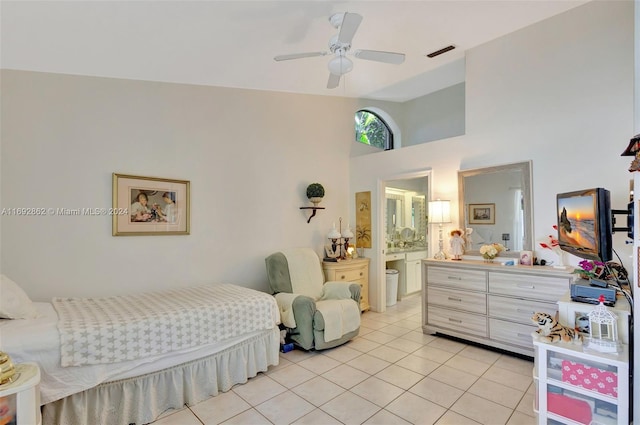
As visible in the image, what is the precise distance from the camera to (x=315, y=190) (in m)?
4.25

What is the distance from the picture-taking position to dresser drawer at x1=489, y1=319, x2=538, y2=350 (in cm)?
296

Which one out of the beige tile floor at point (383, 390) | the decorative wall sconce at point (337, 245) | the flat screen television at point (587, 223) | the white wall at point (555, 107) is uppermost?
the white wall at point (555, 107)

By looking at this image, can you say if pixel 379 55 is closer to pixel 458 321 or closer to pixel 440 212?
pixel 440 212

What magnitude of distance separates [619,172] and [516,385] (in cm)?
208

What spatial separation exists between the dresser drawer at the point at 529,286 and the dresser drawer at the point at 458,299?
184 mm

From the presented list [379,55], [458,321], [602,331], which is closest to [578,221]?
[602,331]

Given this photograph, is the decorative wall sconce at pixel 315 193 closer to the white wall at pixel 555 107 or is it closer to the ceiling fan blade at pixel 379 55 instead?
the white wall at pixel 555 107

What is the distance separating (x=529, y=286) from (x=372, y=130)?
342 centimetres

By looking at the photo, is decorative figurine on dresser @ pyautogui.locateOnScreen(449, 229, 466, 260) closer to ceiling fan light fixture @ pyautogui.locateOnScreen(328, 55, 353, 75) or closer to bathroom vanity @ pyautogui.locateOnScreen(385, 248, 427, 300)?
bathroom vanity @ pyautogui.locateOnScreen(385, 248, 427, 300)

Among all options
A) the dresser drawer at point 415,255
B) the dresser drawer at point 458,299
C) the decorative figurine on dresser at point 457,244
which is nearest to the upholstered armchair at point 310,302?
the dresser drawer at point 458,299

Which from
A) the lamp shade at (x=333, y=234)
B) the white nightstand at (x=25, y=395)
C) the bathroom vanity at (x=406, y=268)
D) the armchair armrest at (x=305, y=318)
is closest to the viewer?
the white nightstand at (x=25, y=395)

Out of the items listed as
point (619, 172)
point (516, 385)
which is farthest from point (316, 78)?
point (516, 385)

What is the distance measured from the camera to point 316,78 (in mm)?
3914

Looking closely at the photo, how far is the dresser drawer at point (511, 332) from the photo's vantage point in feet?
9.71
